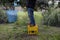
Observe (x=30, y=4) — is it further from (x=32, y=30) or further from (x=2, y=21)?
(x=2, y=21)

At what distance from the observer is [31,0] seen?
25.9 feet

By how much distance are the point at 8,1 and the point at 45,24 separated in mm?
4826

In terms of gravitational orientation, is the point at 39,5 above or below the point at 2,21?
above

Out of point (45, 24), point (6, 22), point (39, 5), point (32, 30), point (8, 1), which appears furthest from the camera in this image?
point (6, 22)

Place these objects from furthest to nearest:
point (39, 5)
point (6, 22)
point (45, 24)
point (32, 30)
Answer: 1. point (6, 22)
2. point (45, 24)
3. point (39, 5)
4. point (32, 30)

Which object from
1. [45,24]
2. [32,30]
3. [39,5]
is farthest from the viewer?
[45,24]

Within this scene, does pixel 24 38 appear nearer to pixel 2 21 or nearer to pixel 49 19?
pixel 49 19

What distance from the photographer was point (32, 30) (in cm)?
828

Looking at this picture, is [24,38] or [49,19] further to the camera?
[49,19]

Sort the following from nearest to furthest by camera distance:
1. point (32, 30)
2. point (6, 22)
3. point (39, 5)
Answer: point (32, 30), point (39, 5), point (6, 22)

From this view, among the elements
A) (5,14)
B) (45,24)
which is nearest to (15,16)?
(5,14)

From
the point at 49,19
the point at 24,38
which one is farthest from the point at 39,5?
the point at 24,38

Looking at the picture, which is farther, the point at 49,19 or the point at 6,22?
the point at 6,22

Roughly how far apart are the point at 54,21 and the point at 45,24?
2.07 ft
